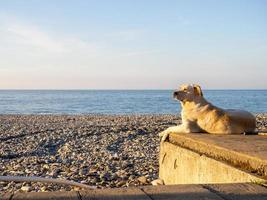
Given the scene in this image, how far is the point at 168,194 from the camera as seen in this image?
3.99 metres

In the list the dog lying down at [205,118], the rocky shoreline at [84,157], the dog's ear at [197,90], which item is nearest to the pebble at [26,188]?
the rocky shoreline at [84,157]

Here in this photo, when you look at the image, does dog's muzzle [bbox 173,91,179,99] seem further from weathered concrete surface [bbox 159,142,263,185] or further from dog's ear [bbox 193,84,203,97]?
weathered concrete surface [bbox 159,142,263,185]

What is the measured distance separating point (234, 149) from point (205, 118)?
2436 mm

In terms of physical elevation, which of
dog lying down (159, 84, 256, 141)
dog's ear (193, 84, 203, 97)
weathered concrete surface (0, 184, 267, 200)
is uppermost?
dog's ear (193, 84, 203, 97)

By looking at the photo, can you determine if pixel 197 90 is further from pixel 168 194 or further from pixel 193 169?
pixel 168 194

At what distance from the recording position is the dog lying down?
25.8 ft

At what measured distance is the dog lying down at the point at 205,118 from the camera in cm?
786

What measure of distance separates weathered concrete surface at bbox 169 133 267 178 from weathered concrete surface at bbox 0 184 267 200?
77 centimetres

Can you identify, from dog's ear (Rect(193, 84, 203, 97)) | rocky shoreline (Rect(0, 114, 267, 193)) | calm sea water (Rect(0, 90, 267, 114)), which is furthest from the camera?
calm sea water (Rect(0, 90, 267, 114))

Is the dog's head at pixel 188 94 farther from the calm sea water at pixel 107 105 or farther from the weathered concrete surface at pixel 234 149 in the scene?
the calm sea water at pixel 107 105

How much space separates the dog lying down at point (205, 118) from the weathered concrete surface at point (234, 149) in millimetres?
442

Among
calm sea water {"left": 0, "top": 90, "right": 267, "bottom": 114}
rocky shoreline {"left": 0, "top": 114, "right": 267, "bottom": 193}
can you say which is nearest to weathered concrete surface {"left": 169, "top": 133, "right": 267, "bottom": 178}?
rocky shoreline {"left": 0, "top": 114, "right": 267, "bottom": 193}

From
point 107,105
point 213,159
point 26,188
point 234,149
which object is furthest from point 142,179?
point 107,105

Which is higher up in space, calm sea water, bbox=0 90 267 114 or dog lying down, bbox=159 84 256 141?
dog lying down, bbox=159 84 256 141
